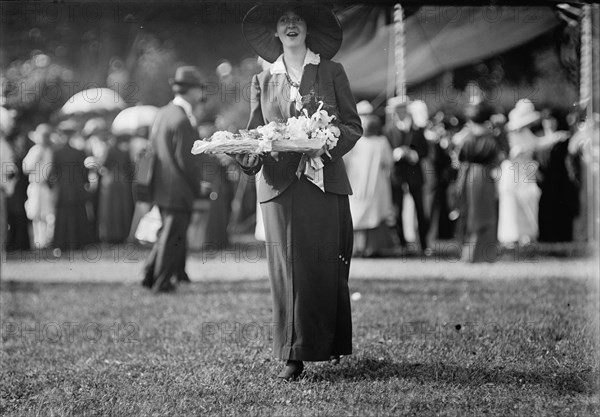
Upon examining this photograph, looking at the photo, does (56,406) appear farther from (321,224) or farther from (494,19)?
(494,19)

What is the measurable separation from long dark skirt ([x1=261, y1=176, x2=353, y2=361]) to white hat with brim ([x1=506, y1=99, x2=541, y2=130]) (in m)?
9.77

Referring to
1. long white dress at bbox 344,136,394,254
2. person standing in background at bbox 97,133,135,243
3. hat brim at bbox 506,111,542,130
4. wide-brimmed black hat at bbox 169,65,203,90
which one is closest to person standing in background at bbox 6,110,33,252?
person standing in background at bbox 97,133,135,243

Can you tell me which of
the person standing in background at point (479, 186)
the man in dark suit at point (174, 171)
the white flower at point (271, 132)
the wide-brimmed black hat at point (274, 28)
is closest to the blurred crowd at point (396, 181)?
the person standing in background at point (479, 186)

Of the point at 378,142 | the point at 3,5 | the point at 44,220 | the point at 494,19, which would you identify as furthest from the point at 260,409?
the point at 44,220

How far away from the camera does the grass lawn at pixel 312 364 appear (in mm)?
5664

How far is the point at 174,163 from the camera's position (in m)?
10.8

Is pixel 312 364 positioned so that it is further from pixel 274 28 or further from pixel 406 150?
pixel 406 150

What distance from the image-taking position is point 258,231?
546 inches

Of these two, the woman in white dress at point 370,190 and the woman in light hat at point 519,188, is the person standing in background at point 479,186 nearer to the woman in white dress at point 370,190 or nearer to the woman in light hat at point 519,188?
the woman in white dress at point 370,190

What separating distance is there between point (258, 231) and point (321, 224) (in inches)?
305

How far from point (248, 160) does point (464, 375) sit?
6.49 feet

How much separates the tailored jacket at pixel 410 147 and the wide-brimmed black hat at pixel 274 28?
939 cm

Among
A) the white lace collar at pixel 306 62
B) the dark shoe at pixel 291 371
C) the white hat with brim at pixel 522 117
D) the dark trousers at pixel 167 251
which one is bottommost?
the dark shoe at pixel 291 371

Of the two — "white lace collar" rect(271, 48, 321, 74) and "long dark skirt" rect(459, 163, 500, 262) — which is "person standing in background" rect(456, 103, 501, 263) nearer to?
"long dark skirt" rect(459, 163, 500, 262)
